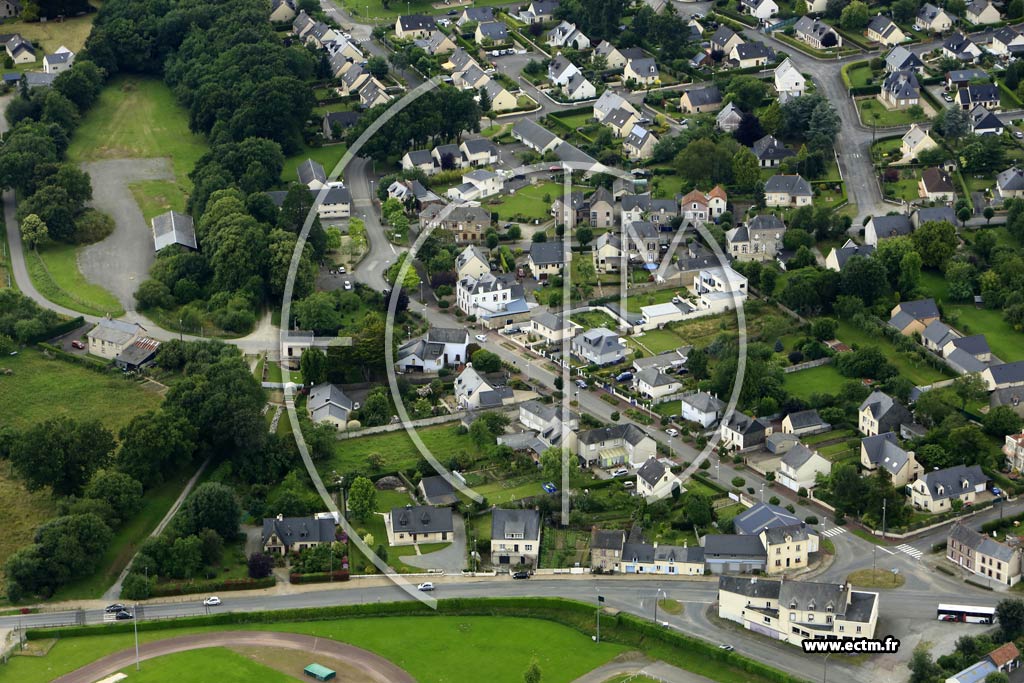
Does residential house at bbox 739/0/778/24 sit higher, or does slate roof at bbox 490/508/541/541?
residential house at bbox 739/0/778/24

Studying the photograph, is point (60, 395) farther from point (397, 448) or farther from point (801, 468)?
point (801, 468)

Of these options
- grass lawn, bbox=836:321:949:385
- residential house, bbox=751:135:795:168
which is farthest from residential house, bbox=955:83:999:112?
grass lawn, bbox=836:321:949:385

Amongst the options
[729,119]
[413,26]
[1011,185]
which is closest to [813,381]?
[1011,185]

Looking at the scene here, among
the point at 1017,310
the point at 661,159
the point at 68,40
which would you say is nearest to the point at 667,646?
the point at 1017,310

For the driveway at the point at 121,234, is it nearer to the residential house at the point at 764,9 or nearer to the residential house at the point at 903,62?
the residential house at the point at 764,9

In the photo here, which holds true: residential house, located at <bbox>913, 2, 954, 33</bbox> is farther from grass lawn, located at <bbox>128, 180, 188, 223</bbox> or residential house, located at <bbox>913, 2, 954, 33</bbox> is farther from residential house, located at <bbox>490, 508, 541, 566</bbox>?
residential house, located at <bbox>490, 508, 541, 566</bbox>

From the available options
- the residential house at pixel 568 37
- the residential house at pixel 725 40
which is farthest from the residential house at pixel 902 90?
the residential house at pixel 568 37
